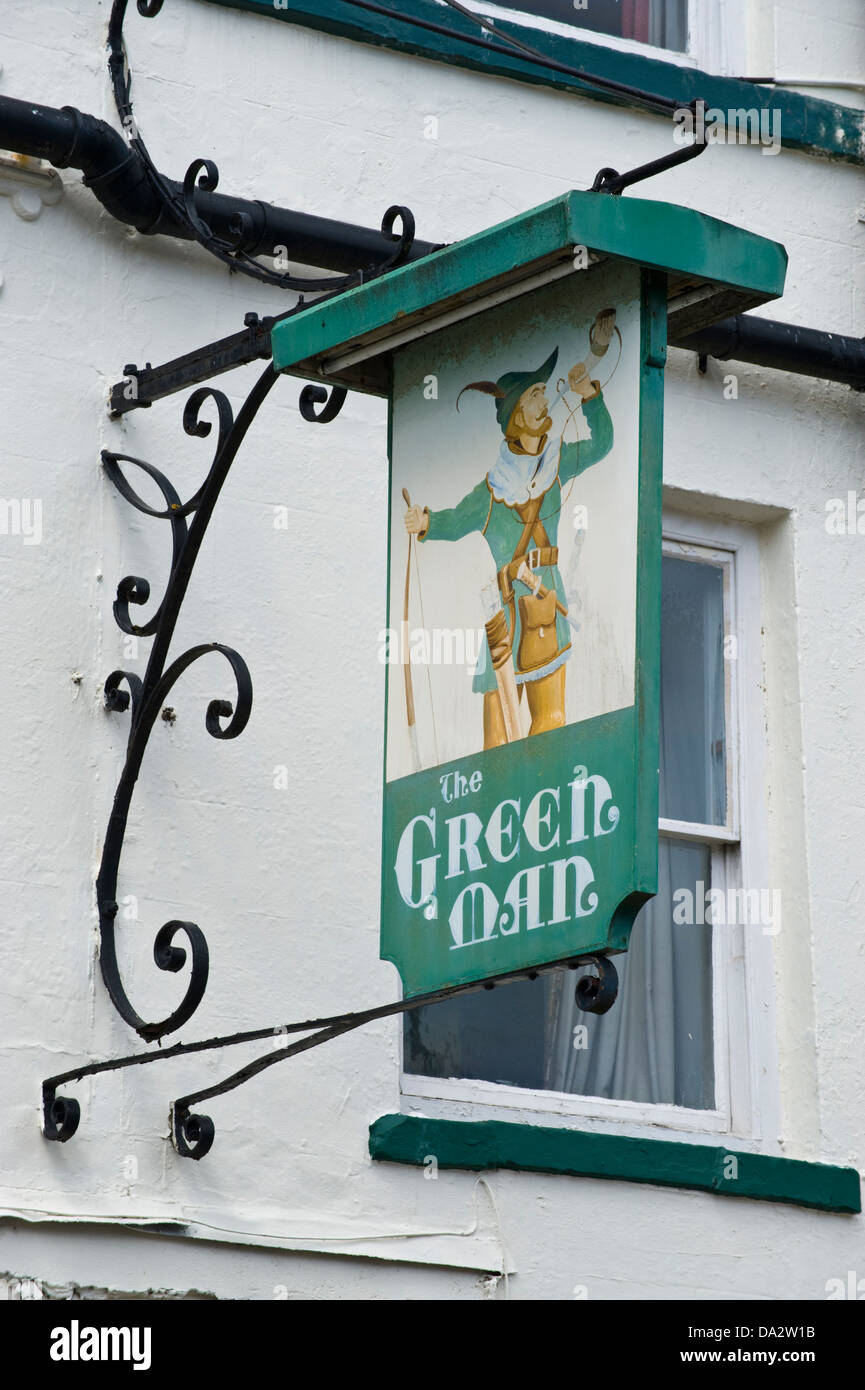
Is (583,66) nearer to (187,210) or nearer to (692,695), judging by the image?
(187,210)

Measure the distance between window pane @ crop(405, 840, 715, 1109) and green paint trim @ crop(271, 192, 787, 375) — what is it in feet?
6.69

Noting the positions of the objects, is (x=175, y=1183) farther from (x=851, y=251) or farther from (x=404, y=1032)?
(x=851, y=251)

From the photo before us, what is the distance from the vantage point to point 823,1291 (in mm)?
6238

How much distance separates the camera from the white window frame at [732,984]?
613cm

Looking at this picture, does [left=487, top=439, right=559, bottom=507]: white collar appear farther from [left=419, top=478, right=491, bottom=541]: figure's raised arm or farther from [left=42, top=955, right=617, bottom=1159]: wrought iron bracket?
[left=42, top=955, right=617, bottom=1159]: wrought iron bracket

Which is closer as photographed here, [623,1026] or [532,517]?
[532,517]

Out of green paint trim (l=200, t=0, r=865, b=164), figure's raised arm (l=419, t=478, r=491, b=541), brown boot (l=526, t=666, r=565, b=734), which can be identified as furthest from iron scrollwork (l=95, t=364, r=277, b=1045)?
green paint trim (l=200, t=0, r=865, b=164)

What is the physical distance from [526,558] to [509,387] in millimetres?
374

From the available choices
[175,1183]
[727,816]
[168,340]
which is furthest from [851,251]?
[175,1183]

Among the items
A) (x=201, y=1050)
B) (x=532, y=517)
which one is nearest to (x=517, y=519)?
(x=532, y=517)

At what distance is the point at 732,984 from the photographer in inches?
261

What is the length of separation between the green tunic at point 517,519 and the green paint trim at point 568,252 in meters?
0.31

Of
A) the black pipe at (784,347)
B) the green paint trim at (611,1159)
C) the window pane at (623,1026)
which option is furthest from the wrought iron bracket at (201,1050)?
the black pipe at (784,347)

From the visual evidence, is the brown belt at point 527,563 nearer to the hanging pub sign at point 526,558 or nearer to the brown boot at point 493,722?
the hanging pub sign at point 526,558
